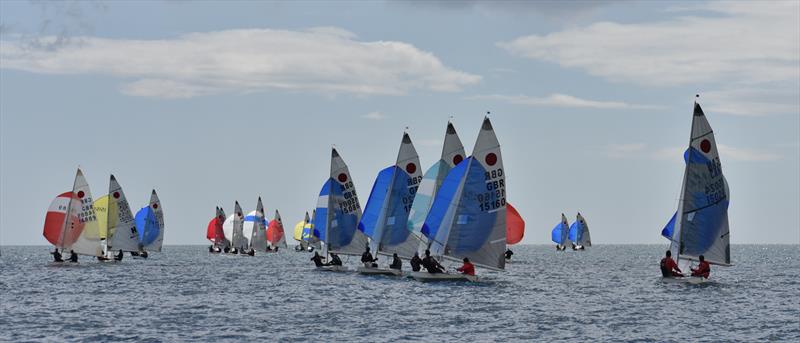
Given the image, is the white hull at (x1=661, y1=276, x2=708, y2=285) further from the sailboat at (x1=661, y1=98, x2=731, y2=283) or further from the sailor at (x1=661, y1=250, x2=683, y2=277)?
the sailor at (x1=661, y1=250, x2=683, y2=277)

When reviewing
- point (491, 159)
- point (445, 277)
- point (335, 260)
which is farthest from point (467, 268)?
point (335, 260)

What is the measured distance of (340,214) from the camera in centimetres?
8000

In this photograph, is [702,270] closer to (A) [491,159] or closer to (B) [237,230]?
(A) [491,159]

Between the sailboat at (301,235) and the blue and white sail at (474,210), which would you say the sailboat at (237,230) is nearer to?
the sailboat at (301,235)

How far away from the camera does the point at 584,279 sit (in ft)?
277

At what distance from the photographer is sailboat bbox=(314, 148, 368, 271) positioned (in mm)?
80062

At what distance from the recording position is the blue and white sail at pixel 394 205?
72.8 m

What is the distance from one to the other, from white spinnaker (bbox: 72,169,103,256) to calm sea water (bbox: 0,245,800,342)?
28.5ft

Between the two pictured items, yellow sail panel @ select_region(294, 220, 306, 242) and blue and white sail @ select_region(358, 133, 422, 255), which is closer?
blue and white sail @ select_region(358, 133, 422, 255)

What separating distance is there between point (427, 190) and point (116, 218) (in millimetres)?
44073

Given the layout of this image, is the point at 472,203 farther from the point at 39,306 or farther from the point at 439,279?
the point at 39,306

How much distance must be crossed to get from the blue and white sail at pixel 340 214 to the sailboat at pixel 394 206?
504cm

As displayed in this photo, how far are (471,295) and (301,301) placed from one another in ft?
29.1

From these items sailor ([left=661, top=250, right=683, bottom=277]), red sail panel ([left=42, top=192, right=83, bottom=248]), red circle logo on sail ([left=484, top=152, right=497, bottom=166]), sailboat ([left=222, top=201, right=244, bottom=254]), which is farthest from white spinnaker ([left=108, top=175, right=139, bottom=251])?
sailor ([left=661, top=250, right=683, bottom=277])
